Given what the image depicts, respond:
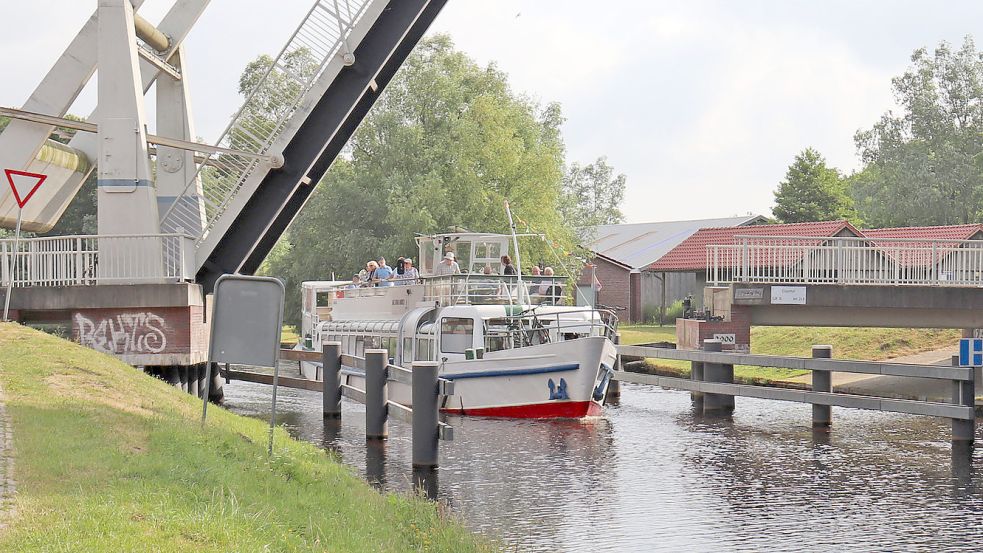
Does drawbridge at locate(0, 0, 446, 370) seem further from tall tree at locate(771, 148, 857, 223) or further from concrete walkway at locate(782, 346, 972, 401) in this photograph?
tall tree at locate(771, 148, 857, 223)

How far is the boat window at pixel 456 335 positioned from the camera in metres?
21.3

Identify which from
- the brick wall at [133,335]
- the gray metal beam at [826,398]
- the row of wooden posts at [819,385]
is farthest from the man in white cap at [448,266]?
the brick wall at [133,335]

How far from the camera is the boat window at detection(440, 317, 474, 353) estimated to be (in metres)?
21.3

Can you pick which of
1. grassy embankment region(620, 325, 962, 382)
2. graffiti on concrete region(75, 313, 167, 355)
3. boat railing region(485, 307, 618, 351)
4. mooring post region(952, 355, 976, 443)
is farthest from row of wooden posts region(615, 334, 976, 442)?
graffiti on concrete region(75, 313, 167, 355)

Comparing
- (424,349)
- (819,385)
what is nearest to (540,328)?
(424,349)

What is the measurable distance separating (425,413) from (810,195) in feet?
163

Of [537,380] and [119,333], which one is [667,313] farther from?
[119,333]

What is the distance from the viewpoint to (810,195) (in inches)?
2384

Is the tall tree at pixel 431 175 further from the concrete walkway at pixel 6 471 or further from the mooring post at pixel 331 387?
the concrete walkway at pixel 6 471

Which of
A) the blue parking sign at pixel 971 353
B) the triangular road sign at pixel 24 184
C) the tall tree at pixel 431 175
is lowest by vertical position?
the blue parking sign at pixel 971 353

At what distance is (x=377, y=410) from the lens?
56.4 feet

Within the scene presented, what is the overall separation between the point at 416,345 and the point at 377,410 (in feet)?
16.8

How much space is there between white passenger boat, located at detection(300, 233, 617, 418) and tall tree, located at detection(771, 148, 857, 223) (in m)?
39.2

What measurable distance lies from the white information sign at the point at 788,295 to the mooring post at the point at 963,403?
653 cm
